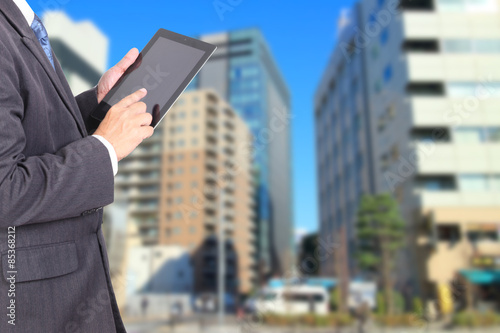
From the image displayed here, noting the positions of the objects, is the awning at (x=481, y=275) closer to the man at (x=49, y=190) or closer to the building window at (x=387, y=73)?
the building window at (x=387, y=73)

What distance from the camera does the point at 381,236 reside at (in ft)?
64.0

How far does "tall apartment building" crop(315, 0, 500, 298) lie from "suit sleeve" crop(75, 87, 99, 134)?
1713cm

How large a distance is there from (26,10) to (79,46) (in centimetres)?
1448

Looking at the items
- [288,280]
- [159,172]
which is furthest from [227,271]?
[288,280]

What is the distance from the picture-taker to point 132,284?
32.0 metres

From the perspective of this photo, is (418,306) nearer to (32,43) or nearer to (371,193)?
(371,193)

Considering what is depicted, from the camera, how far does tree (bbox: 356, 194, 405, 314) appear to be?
1852cm

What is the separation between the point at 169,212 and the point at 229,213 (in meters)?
5.94

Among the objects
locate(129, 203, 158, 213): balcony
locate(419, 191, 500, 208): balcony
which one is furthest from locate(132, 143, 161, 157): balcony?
locate(419, 191, 500, 208): balcony

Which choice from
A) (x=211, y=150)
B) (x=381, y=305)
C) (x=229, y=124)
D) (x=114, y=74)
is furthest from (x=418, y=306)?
(x=229, y=124)

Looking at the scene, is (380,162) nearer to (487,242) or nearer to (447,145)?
(447,145)

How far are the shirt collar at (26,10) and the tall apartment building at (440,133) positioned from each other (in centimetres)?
1728

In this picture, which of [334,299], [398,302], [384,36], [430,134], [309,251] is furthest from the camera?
[309,251]

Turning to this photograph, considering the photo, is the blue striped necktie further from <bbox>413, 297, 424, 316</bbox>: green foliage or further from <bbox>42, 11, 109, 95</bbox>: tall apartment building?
<bbox>413, 297, 424, 316</bbox>: green foliage
